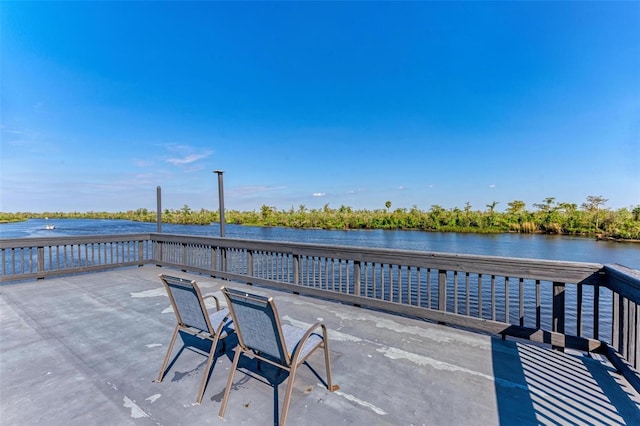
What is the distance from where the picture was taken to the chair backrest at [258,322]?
1.47 m

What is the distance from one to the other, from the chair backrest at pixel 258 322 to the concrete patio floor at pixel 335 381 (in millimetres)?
402

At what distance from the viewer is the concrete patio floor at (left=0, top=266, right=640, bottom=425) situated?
64.3 inches

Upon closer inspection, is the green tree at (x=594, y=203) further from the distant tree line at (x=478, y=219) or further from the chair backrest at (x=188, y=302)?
the chair backrest at (x=188, y=302)

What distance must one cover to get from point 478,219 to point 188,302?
34.4m

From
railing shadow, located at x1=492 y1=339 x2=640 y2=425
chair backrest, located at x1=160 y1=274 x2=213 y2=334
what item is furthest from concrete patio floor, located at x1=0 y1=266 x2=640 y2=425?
chair backrest, located at x1=160 y1=274 x2=213 y2=334

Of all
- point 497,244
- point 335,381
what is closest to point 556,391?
point 335,381

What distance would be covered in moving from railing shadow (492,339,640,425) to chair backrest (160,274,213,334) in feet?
6.41

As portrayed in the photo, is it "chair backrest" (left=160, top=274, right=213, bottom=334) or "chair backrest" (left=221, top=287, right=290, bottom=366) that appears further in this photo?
"chair backrest" (left=160, top=274, right=213, bottom=334)

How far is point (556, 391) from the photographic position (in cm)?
189

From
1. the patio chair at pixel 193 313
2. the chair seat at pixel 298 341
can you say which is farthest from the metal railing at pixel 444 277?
the patio chair at pixel 193 313

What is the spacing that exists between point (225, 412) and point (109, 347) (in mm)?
1676

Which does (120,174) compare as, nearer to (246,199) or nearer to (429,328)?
(246,199)

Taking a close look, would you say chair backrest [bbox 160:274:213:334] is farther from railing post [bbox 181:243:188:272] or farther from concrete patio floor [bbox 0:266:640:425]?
railing post [bbox 181:243:188:272]

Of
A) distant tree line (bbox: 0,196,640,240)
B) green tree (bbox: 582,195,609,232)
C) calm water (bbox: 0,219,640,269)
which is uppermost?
green tree (bbox: 582,195,609,232)
